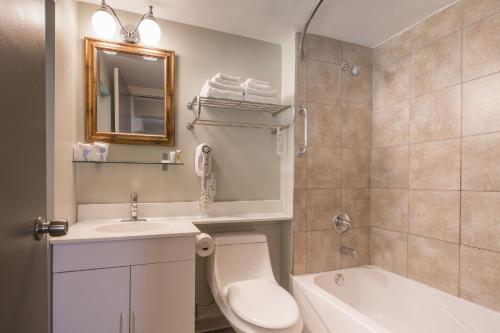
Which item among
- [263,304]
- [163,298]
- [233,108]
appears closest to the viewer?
[163,298]

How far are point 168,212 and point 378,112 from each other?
180cm

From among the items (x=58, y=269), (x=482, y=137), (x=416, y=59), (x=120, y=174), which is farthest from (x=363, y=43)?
(x=58, y=269)

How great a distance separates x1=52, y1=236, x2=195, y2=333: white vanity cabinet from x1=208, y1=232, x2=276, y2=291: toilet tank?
0.36m

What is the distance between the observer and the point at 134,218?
1718 mm

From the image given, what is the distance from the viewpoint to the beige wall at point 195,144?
173 cm

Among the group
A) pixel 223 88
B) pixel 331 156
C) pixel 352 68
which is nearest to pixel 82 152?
pixel 223 88

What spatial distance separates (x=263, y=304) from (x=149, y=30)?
1775 mm

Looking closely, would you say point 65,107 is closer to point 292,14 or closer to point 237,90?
point 237,90

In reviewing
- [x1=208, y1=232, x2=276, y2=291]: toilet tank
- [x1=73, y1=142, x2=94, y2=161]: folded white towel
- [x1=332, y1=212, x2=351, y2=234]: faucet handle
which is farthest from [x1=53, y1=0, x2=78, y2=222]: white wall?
[x1=332, y1=212, x2=351, y2=234]: faucet handle

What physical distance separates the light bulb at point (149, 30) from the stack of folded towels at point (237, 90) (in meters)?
0.42

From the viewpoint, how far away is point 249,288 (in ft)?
5.58

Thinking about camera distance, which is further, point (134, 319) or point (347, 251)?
point (347, 251)

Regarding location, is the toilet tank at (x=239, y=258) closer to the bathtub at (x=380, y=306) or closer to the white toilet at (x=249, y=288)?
the white toilet at (x=249, y=288)

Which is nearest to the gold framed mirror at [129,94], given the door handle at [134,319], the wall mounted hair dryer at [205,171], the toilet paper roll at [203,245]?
the wall mounted hair dryer at [205,171]
